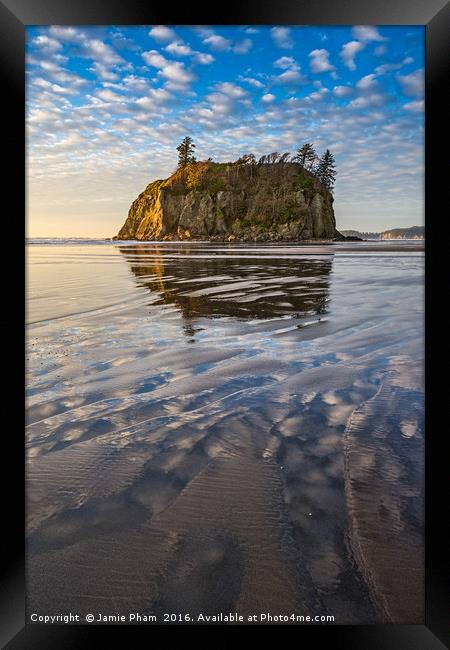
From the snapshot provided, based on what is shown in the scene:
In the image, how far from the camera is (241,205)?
294ft

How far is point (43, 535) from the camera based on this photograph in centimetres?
200

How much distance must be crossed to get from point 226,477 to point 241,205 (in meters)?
91.5

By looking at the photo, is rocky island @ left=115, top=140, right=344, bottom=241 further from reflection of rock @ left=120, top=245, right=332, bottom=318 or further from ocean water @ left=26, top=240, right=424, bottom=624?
ocean water @ left=26, top=240, right=424, bottom=624

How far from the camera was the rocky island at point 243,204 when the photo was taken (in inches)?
3233

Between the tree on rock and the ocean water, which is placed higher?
the tree on rock

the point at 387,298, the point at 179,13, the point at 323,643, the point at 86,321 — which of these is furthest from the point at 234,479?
the point at 387,298

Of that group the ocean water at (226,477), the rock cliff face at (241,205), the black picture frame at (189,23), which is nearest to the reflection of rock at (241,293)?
the ocean water at (226,477)

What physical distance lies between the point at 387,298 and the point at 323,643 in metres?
8.46

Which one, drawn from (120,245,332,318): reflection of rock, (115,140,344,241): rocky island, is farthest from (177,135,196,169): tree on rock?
(120,245,332,318): reflection of rock

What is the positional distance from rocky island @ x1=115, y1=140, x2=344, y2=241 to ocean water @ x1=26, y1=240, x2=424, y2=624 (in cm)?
7544

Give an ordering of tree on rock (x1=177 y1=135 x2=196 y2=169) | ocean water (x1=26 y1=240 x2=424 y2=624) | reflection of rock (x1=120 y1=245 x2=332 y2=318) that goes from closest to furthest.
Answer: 1. ocean water (x1=26 y1=240 x2=424 y2=624)
2. reflection of rock (x1=120 y1=245 x2=332 y2=318)
3. tree on rock (x1=177 y1=135 x2=196 y2=169)

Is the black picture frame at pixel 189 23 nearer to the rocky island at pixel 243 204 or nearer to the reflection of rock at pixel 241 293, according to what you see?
the reflection of rock at pixel 241 293

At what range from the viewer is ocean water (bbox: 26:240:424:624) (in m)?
1.72
